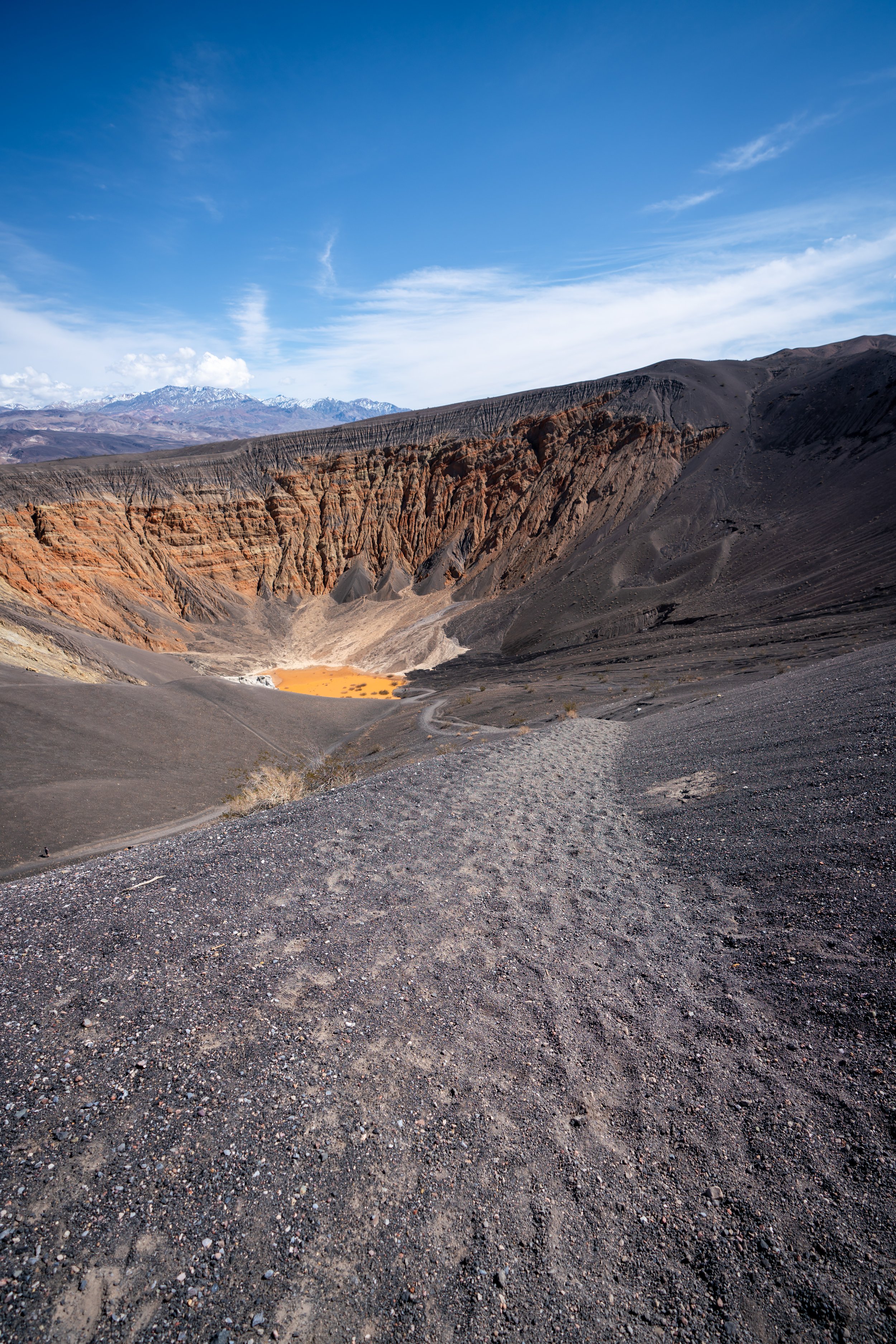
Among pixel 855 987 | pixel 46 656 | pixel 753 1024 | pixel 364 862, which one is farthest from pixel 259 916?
pixel 46 656

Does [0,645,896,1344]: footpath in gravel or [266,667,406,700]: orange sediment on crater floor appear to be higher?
[0,645,896,1344]: footpath in gravel

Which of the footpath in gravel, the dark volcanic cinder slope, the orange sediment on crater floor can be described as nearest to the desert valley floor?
the footpath in gravel

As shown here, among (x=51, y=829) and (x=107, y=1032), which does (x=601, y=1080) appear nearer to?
(x=107, y=1032)

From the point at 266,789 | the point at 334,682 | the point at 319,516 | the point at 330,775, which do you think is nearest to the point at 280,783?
the point at 266,789

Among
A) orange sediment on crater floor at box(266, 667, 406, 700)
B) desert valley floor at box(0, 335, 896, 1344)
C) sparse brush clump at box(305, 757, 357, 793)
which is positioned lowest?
orange sediment on crater floor at box(266, 667, 406, 700)

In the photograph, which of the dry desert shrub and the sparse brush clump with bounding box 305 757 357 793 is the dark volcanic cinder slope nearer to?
the sparse brush clump with bounding box 305 757 357 793
